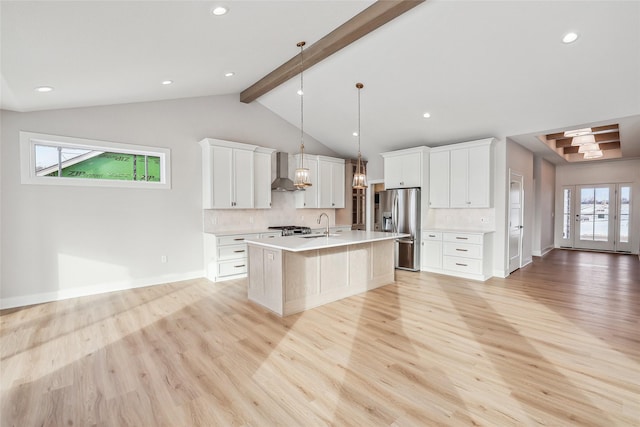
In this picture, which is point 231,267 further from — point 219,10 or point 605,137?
point 605,137

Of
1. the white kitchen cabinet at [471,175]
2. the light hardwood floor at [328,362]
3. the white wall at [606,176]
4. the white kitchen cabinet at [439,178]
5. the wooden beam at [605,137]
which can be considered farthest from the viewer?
the white wall at [606,176]

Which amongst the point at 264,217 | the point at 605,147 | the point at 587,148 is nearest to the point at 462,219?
the point at 264,217

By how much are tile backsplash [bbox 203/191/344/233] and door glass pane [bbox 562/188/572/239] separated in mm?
7279

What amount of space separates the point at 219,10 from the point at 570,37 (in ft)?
11.5

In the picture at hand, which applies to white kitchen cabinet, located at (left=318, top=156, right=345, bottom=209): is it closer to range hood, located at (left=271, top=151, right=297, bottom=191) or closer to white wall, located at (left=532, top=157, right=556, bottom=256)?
range hood, located at (left=271, top=151, right=297, bottom=191)

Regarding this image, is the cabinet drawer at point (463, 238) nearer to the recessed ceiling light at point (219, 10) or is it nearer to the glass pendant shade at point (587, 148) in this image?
the recessed ceiling light at point (219, 10)

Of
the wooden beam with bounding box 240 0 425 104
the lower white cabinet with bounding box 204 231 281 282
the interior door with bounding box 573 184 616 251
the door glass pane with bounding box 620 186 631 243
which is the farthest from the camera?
the interior door with bounding box 573 184 616 251

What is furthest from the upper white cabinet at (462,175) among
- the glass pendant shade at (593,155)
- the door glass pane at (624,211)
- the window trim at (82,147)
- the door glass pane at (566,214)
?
the door glass pane at (624,211)

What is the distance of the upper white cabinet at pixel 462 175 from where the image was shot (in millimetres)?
5305

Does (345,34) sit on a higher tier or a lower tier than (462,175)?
higher

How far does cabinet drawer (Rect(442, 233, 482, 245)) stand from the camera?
517 cm

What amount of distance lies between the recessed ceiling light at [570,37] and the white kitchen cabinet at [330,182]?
4453 millimetres

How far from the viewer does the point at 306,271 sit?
3740 mm

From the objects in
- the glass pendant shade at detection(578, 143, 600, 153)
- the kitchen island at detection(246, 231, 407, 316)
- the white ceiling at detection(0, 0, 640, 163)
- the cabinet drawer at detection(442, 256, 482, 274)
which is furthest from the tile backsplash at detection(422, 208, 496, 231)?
the glass pendant shade at detection(578, 143, 600, 153)
